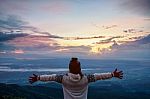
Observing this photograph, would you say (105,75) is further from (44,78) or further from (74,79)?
(44,78)

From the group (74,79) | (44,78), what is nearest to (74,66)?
(74,79)

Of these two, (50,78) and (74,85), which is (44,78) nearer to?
(50,78)

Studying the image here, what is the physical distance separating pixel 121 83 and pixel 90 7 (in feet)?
3.25

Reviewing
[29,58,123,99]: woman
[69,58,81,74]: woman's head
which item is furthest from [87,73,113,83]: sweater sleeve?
[69,58,81,74]: woman's head

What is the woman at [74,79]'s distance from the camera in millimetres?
2320

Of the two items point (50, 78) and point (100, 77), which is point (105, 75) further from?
point (50, 78)

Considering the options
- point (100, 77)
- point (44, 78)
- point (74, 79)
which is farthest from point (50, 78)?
point (100, 77)

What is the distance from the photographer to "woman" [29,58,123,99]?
2.32 meters

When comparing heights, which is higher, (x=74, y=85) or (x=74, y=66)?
(x=74, y=66)

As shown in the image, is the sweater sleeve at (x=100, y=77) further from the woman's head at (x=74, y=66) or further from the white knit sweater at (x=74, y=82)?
the woman's head at (x=74, y=66)

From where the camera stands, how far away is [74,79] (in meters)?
2.33

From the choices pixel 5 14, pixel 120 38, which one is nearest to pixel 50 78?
pixel 5 14

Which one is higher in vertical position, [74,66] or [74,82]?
[74,66]

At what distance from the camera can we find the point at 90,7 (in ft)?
14.0
